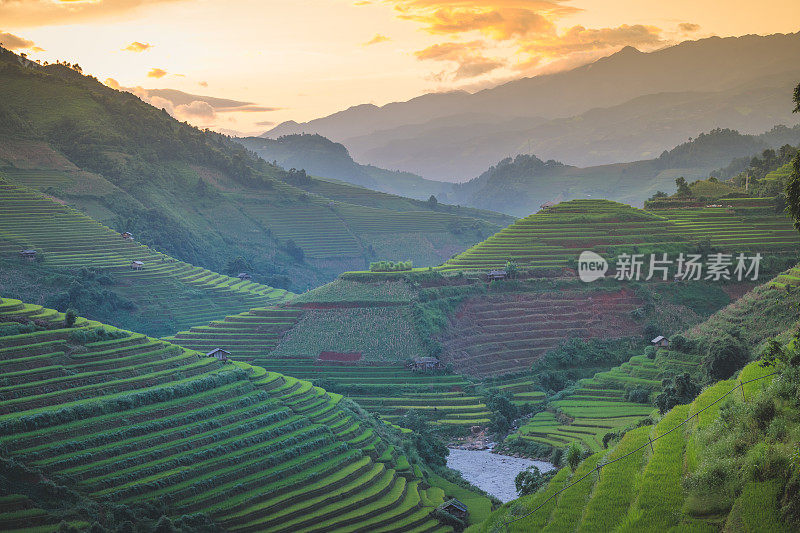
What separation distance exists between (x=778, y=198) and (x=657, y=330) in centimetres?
2213

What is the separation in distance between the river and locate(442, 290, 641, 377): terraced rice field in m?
11.4

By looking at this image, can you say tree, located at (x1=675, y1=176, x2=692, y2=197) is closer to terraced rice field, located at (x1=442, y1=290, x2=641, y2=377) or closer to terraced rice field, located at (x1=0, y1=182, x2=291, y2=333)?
terraced rice field, located at (x1=442, y1=290, x2=641, y2=377)

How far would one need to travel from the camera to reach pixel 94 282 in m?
67.7

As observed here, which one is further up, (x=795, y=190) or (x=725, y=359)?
(x=795, y=190)

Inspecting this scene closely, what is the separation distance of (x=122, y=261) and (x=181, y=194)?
119ft

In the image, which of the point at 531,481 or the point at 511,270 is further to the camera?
the point at 511,270

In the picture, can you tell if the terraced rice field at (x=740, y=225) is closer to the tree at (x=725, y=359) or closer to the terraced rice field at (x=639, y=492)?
the tree at (x=725, y=359)

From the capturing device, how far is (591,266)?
65125 mm

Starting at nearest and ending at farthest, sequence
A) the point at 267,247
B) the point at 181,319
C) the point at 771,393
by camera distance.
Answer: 1. the point at 771,393
2. the point at 181,319
3. the point at 267,247

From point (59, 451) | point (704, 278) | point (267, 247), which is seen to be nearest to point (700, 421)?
point (59, 451)

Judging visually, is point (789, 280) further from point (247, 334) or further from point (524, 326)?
point (247, 334)

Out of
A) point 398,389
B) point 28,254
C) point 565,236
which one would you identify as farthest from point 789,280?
point 28,254

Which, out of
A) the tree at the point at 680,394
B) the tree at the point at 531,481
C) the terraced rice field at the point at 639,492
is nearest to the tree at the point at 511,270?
the tree at the point at 680,394

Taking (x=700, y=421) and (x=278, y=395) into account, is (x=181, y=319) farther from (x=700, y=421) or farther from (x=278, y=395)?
(x=700, y=421)
